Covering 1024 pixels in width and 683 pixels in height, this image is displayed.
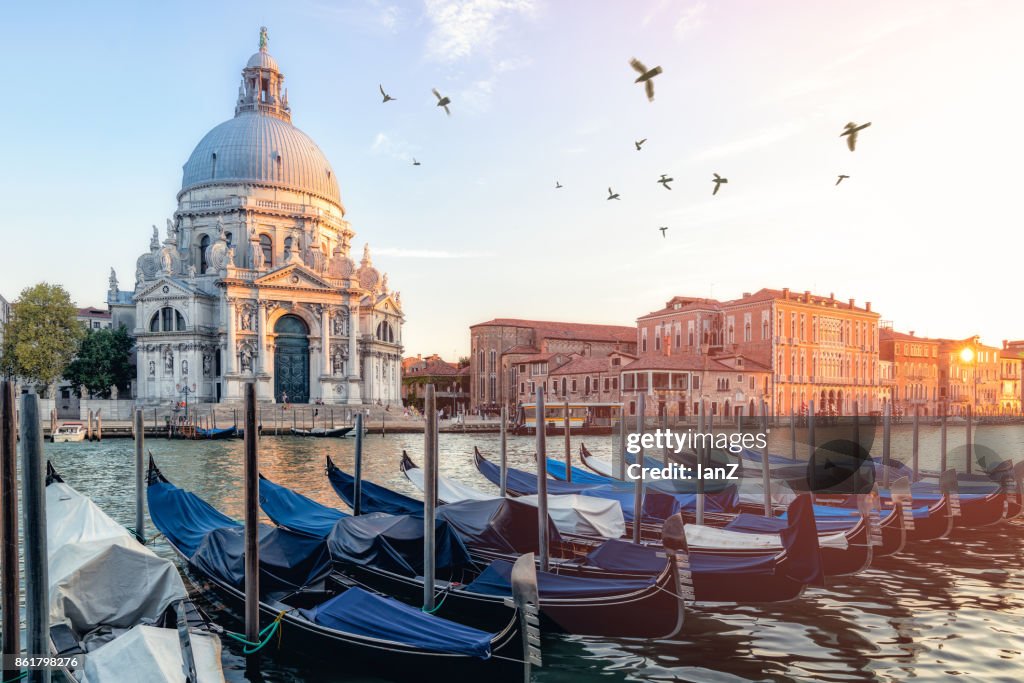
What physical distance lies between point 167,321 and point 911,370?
155ft

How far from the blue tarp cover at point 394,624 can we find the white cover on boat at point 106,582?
1.22 metres

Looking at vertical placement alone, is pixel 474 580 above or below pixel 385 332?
below

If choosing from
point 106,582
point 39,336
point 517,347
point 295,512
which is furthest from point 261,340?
point 106,582

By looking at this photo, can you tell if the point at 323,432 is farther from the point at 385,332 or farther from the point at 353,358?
the point at 385,332

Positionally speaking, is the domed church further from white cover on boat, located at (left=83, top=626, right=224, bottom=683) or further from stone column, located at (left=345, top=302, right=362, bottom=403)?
white cover on boat, located at (left=83, top=626, right=224, bottom=683)

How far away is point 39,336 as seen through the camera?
39531 mm

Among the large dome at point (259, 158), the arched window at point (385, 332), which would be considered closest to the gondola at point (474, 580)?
the arched window at point (385, 332)

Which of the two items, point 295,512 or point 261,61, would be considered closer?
point 295,512

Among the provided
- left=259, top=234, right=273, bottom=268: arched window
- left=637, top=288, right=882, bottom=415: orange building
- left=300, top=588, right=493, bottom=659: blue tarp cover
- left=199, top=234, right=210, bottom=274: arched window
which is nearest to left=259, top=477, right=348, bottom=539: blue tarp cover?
left=300, top=588, right=493, bottom=659: blue tarp cover

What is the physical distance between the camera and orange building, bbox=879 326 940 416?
5269cm

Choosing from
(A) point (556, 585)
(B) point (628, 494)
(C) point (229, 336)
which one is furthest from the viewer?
(C) point (229, 336)

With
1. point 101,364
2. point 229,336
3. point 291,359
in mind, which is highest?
point 229,336

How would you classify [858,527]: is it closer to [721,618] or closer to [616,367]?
[721,618]

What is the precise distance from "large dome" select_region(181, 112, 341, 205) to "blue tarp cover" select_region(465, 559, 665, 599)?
4419 centimetres
